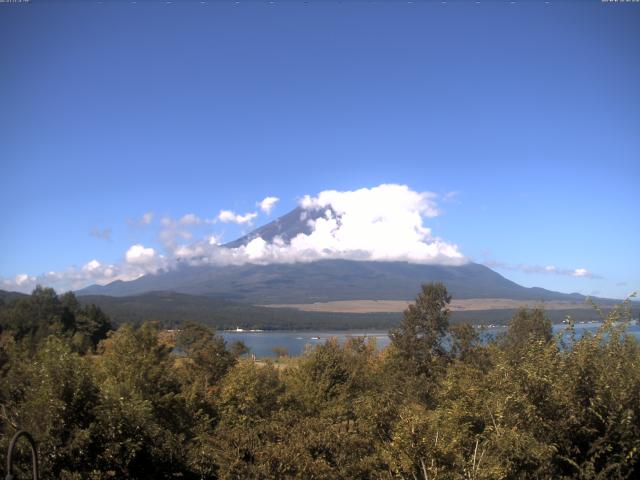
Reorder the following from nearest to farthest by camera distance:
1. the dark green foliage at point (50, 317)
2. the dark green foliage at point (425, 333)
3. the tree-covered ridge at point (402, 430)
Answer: the tree-covered ridge at point (402, 430)
the dark green foliage at point (425, 333)
the dark green foliage at point (50, 317)

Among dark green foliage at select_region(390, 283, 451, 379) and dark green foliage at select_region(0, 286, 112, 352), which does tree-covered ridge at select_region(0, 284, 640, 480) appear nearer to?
dark green foliage at select_region(390, 283, 451, 379)

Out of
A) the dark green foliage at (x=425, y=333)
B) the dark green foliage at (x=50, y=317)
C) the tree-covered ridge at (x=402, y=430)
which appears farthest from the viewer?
the dark green foliage at (x=50, y=317)

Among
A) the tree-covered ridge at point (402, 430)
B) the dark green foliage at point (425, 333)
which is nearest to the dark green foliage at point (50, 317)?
the dark green foliage at point (425, 333)

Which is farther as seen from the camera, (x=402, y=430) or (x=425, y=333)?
(x=425, y=333)

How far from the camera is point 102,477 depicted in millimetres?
12922

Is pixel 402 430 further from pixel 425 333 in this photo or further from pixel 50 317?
pixel 50 317

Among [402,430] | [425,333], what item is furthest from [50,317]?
→ [402,430]

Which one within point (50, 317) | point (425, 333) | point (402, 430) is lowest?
point (50, 317)

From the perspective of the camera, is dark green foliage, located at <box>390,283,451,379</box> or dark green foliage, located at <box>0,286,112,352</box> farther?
dark green foliage, located at <box>0,286,112,352</box>

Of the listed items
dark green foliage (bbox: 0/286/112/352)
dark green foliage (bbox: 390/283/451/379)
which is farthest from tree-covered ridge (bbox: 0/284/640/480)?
dark green foliage (bbox: 0/286/112/352)

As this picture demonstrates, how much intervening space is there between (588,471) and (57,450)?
11514 millimetres

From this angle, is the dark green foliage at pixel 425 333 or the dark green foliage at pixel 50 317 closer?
the dark green foliage at pixel 425 333

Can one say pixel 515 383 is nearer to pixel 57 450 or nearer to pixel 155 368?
pixel 57 450

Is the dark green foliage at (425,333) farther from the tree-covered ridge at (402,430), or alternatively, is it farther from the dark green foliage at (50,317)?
the dark green foliage at (50,317)
